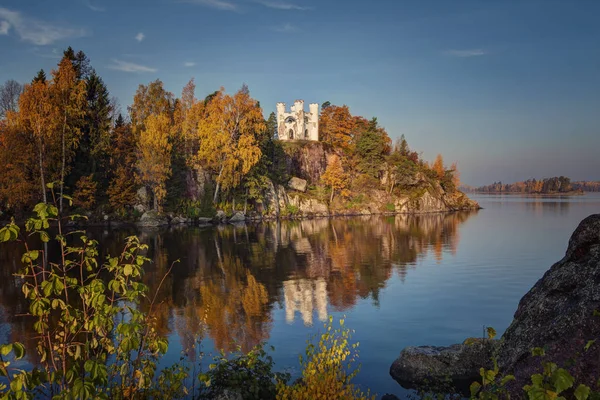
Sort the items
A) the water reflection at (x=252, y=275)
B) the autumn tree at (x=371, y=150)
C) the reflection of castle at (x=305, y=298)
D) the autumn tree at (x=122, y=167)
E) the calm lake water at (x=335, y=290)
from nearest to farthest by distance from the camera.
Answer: the calm lake water at (x=335, y=290)
the water reflection at (x=252, y=275)
the reflection of castle at (x=305, y=298)
the autumn tree at (x=122, y=167)
the autumn tree at (x=371, y=150)

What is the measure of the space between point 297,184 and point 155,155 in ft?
98.9

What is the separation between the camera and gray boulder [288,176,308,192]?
3054 inches

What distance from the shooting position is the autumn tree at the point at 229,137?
57.8 m

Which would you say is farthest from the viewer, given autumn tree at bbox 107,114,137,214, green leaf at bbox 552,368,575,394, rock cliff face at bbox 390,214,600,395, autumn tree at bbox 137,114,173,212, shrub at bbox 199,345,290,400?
autumn tree at bbox 107,114,137,214

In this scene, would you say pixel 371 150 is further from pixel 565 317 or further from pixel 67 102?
pixel 565 317

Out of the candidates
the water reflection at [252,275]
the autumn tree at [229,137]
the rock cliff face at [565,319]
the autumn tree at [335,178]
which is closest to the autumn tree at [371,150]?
the autumn tree at [335,178]

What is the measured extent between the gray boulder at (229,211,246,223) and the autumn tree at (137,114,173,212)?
33.1 feet

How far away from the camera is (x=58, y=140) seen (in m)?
47.8

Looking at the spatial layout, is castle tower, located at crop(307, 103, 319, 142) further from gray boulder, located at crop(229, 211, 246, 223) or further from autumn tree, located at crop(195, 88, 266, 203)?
gray boulder, located at crop(229, 211, 246, 223)

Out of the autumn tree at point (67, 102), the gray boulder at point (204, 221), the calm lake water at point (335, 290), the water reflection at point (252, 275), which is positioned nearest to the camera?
the calm lake water at point (335, 290)

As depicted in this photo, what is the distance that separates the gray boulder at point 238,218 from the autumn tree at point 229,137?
342cm

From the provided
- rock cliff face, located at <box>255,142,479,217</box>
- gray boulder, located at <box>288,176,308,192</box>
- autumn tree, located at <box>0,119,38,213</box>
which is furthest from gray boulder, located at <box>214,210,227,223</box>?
autumn tree, located at <box>0,119,38,213</box>

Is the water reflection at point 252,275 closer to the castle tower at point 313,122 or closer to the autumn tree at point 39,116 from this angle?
the autumn tree at point 39,116

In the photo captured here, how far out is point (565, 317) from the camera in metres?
5.92
